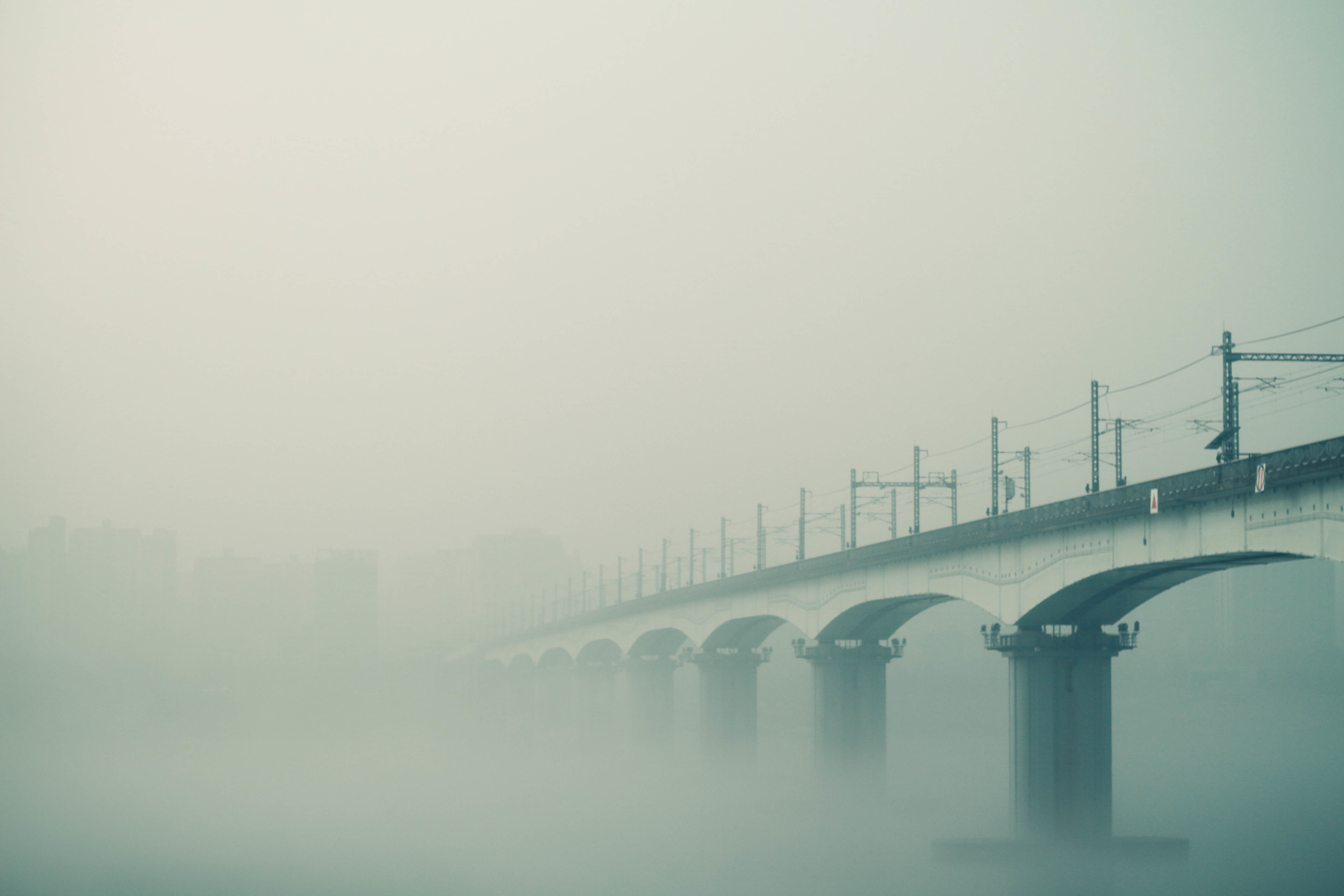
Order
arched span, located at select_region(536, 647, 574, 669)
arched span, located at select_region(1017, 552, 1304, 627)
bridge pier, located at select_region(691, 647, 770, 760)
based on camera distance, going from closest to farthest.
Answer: arched span, located at select_region(1017, 552, 1304, 627), bridge pier, located at select_region(691, 647, 770, 760), arched span, located at select_region(536, 647, 574, 669)

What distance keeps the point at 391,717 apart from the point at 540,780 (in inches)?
2947

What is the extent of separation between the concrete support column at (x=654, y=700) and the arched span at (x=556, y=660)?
29100 mm

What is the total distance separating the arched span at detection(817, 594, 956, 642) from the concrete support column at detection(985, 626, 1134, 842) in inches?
426

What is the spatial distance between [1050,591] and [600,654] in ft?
292

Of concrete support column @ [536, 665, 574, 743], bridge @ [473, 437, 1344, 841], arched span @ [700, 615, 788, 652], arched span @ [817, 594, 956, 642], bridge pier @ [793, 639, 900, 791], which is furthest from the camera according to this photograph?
concrete support column @ [536, 665, 574, 743]

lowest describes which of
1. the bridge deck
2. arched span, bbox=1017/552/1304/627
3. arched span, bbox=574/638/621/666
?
arched span, bbox=574/638/621/666

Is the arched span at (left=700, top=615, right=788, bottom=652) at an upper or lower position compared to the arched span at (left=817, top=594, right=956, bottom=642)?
lower

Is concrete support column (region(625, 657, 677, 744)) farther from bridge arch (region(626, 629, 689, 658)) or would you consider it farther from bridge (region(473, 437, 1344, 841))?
bridge (region(473, 437, 1344, 841))

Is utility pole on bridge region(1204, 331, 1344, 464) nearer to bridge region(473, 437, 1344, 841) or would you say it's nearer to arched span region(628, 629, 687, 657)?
bridge region(473, 437, 1344, 841)

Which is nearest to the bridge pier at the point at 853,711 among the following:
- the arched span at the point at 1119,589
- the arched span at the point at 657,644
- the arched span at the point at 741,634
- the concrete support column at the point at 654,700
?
the arched span at the point at 741,634

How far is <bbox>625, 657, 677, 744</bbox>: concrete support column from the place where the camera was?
103 meters

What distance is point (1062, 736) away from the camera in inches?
1651

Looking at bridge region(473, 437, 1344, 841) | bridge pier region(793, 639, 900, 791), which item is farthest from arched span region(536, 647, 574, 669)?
bridge pier region(793, 639, 900, 791)

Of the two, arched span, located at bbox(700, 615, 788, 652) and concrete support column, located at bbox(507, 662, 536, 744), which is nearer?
arched span, located at bbox(700, 615, 788, 652)
